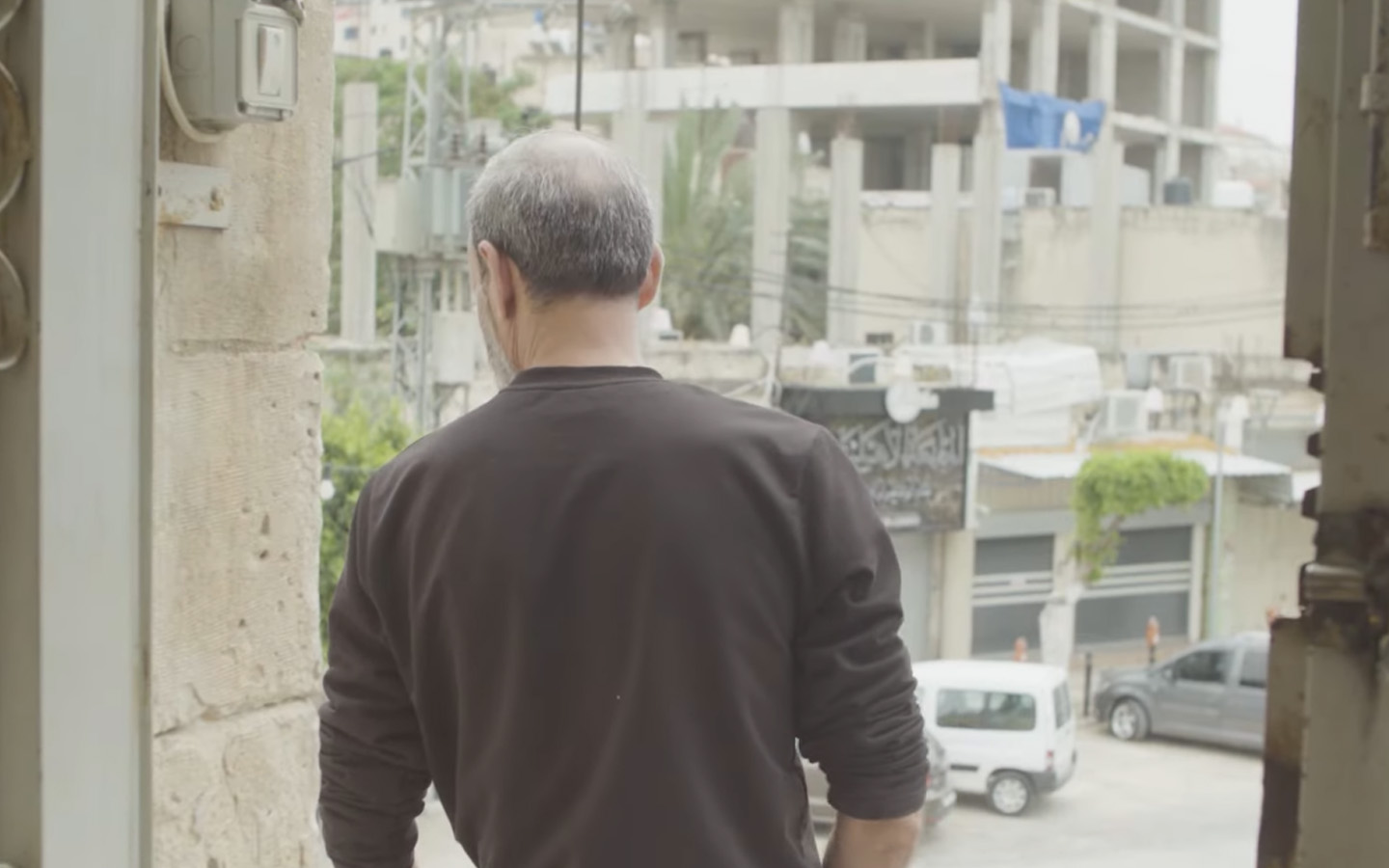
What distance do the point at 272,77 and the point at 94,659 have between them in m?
0.58

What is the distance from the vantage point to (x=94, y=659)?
1.59 m

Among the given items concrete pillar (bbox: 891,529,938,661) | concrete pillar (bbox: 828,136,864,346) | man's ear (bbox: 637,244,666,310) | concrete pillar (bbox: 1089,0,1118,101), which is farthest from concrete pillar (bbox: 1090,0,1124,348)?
man's ear (bbox: 637,244,666,310)

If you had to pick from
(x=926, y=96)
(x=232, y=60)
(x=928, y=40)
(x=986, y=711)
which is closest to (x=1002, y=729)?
(x=986, y=711)

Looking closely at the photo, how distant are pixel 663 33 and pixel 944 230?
10.2 feet

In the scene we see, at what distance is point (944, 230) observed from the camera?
1511cm

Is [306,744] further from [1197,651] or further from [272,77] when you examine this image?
[1197,651]

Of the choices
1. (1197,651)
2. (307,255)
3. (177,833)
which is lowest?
(1197,651)

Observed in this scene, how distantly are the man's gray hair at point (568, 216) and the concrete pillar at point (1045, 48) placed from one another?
15329 mm

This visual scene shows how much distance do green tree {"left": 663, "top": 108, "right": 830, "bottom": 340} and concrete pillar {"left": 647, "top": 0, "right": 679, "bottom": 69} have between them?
2.00 feet

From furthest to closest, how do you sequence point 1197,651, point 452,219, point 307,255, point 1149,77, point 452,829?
point 1149,77
point 452,219
point 1197,651
point 307,255
point 452,829

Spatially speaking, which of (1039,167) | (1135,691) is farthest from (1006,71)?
(1135,691)

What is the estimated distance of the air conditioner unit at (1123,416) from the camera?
40.4 feet

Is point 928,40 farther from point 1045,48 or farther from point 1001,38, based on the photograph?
point 1001,38

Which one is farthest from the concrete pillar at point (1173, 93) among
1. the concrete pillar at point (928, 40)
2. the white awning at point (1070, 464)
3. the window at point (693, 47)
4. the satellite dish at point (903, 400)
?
the satellite dish at point (903, 400)
